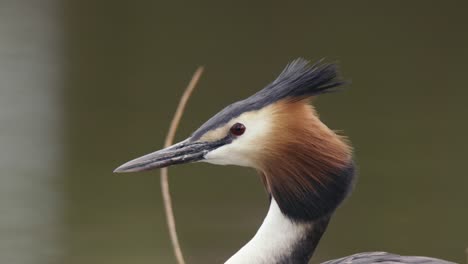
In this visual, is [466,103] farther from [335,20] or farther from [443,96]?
[335,20]

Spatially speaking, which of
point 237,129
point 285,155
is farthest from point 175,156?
point 285,155

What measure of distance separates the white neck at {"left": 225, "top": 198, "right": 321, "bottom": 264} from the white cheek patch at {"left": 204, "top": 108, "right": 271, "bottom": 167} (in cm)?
25

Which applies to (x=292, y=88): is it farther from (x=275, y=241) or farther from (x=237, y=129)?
(x=275, y=241)

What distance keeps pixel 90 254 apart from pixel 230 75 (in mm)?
5440

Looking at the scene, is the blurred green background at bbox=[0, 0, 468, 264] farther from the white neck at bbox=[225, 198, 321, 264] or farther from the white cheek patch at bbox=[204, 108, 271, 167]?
the white cheek patch at bbox=[204, 108, 271, 167]

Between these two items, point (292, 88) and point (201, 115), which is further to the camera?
point (201, 115)

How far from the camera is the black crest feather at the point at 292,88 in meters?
4.65

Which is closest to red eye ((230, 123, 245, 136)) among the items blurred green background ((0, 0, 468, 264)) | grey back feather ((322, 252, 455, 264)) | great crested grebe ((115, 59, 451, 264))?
great crested grebe ((115, 59, 451, 264))

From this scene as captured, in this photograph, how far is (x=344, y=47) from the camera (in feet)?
48.6

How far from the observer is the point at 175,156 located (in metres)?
4.70

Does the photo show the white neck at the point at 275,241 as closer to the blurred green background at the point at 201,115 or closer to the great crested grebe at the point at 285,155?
the great crested grebe at the point at 285,155

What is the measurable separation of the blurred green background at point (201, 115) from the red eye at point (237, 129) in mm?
3729

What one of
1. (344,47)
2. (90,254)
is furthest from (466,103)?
(90,254)

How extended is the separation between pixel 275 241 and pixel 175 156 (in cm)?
52
